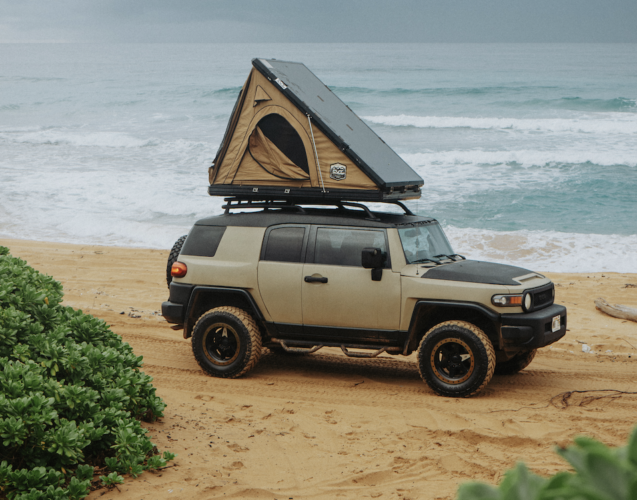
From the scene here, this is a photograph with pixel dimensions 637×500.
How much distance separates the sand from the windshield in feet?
4.77

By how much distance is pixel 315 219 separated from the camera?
7312 mm

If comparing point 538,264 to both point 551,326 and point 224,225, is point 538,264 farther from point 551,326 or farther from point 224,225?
Result: point 224,225

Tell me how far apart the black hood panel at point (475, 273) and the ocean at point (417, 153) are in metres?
8.07

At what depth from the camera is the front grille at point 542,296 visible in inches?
266

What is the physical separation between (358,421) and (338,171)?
269 centimetres

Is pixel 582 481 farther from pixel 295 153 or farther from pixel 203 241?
pixel 203 241

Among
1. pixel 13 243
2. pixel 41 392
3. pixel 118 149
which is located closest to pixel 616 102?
pixel 118 149

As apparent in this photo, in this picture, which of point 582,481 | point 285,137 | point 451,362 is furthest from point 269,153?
point 582,481

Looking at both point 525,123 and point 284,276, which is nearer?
point 284,276

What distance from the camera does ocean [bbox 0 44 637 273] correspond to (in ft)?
59.2

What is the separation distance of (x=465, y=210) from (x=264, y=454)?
16.3 m

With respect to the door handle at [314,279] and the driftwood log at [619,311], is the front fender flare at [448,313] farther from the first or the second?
the driftwood log at [619,311]

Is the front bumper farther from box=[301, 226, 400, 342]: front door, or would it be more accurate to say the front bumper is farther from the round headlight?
box=[301, 226, 400, 342]: front door

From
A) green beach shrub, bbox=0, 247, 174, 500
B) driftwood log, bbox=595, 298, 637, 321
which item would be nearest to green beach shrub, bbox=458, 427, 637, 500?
green beach shrub, bbox=0, 247, 174, 500
